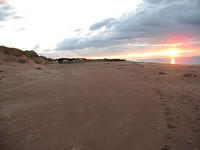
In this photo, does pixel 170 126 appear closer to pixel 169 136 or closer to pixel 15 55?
pixel 169 136

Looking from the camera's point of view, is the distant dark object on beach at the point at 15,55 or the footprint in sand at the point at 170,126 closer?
the footprint in sand at the point at 170,126

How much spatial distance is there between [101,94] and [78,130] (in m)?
1.86

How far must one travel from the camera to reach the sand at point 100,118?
2980 mm

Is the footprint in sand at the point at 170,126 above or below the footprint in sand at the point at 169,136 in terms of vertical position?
above

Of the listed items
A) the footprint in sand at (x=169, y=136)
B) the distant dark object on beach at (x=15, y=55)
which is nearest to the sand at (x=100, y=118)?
the footprint in sand at (x=169, y=136)

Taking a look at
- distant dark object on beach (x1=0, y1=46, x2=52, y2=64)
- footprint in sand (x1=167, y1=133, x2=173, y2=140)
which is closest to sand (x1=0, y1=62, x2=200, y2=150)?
footprint in sand (x1=167, y1=133, x2=173, y2=140)

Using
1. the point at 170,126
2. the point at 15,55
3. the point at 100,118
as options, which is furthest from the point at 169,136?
the point at 15,55

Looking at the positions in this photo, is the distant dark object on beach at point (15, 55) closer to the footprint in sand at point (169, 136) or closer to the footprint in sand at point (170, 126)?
the footprint in sand at point (170, 126)

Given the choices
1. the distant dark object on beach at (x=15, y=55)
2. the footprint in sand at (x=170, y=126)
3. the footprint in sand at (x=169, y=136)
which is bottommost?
the footprint in sand at (x=169, y=136)

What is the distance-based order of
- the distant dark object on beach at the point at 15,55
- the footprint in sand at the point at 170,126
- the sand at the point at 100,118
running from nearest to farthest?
the sand at the point at 100,118 → the footprint in sand at the point at 170,126 → the distant dark object on beach at the point at 15,55

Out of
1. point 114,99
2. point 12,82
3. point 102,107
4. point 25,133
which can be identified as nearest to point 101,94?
point 114,99

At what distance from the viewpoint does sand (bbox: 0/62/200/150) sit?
298cm

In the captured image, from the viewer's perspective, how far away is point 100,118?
369 cm

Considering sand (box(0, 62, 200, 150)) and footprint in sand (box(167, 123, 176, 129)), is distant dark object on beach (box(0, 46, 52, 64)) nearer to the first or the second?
sand (box(0, 62, 200, 150))
